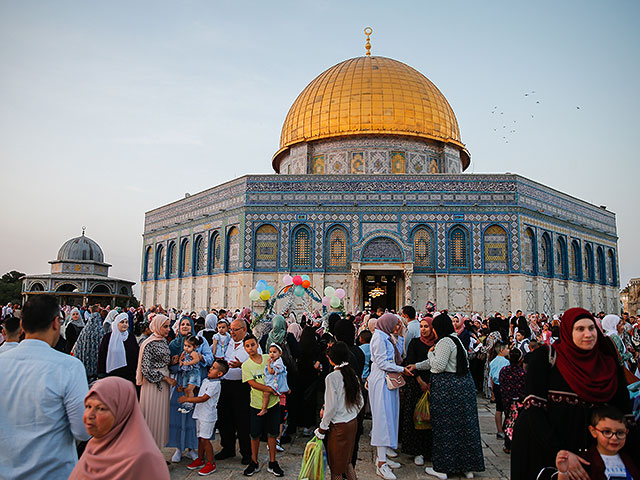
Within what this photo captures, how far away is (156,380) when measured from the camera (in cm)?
583

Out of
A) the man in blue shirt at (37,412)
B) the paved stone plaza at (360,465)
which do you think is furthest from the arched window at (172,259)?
the man in blue shirt at (37,412)

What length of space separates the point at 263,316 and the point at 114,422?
7124 millimetres

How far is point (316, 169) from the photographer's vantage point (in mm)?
29344

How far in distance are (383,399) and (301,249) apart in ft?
63.0

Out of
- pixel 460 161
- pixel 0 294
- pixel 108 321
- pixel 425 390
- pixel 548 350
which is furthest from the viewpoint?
pixel 0 294

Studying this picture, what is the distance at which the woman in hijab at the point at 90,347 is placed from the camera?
23.5 feet

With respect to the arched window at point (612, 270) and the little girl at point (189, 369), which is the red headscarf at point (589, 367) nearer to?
the little girl at point (189, 369)

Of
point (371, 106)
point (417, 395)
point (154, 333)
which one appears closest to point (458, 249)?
point (371, 106)

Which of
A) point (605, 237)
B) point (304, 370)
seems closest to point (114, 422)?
point (304, 370)

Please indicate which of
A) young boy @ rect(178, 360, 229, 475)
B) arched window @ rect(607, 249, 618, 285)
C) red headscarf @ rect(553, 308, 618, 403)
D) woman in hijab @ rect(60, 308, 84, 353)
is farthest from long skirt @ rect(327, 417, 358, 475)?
arched window @ rect(607, 249, 618, 285)

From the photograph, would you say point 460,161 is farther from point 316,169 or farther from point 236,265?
point 236,265

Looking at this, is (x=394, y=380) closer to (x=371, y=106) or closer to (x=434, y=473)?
(x=434, y=473)

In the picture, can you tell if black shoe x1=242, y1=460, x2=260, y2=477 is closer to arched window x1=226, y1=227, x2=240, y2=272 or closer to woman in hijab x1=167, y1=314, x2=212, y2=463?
woman in hijab x1=167, y1=314, x2=212, y2=463

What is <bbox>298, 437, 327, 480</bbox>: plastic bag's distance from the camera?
15.0ft
